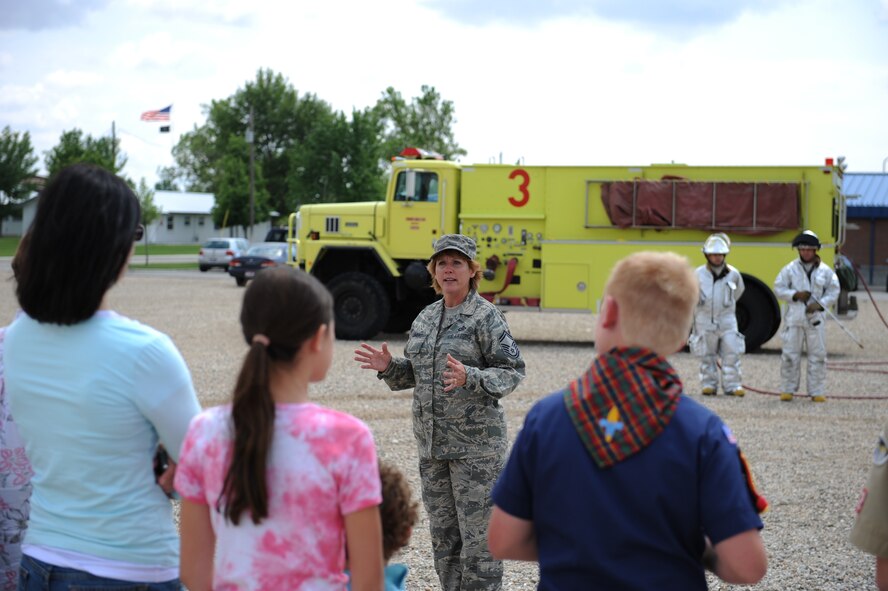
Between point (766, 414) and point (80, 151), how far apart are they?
52.0 meters

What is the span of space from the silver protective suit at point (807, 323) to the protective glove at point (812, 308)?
3 centimetres

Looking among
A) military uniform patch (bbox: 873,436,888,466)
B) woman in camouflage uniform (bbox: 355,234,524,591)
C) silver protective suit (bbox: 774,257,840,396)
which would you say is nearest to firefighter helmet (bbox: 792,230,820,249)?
silver protective suit (bbox: 774,257,840,396)

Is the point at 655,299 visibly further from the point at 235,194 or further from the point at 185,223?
the point at 185,223

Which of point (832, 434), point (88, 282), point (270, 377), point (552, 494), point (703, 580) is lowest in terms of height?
point (832, 434)

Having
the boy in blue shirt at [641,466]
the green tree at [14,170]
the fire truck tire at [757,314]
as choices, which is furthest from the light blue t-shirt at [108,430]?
the green tree at [14,170]

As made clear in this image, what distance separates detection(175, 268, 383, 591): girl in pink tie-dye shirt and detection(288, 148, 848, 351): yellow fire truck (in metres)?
13.6

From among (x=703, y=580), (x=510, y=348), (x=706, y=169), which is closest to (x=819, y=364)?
(x=706, y=169)

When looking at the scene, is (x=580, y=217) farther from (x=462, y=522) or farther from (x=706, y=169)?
(x=462, y=522)

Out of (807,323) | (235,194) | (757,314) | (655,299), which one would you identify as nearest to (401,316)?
(757,314)

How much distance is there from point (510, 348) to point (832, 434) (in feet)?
20.9

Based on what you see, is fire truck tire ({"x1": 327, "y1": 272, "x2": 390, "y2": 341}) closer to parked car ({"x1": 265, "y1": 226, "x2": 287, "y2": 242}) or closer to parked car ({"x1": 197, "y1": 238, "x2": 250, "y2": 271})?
parked car ({"x1": 197, "y1": 238, "x2": 250, "y2": 271})

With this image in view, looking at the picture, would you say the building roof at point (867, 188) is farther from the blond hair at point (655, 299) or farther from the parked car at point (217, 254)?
the blond hair at point (655, 299)

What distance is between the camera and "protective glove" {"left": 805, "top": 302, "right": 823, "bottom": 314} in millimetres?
11910

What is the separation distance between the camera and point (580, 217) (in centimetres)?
1680
